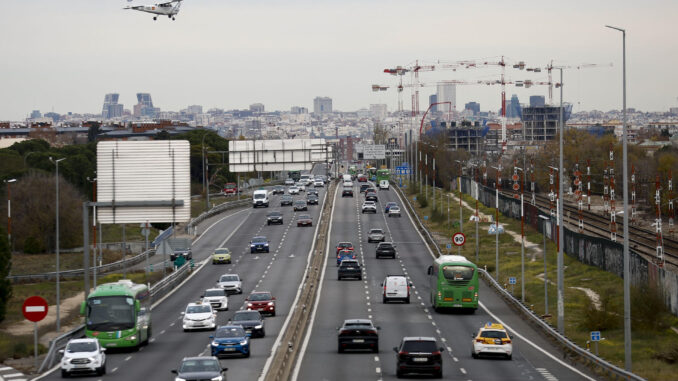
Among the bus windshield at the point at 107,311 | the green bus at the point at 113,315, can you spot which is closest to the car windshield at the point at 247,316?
the green bus at the point at 113,315

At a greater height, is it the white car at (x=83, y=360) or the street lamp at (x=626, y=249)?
the street lamp at (x=626, y=249)

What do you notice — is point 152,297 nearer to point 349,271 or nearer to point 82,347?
point 349,271

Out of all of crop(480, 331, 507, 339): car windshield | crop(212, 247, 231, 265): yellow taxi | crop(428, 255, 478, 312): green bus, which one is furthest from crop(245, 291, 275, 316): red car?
crop(212, 247, 231, 265): yellow taxi

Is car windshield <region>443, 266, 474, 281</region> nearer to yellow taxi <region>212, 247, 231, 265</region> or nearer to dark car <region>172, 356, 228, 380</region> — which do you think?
dark car <region>172, 356, 228, 380</region>

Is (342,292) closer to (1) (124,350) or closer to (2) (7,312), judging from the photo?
(2) (7,312)

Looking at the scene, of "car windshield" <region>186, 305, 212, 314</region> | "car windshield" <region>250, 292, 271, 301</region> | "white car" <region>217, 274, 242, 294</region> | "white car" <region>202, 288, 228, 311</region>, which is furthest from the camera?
"white car" <region>217, 274, 242, 294</region>

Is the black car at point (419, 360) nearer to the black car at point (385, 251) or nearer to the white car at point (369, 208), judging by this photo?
the black car at point (385, 251)
